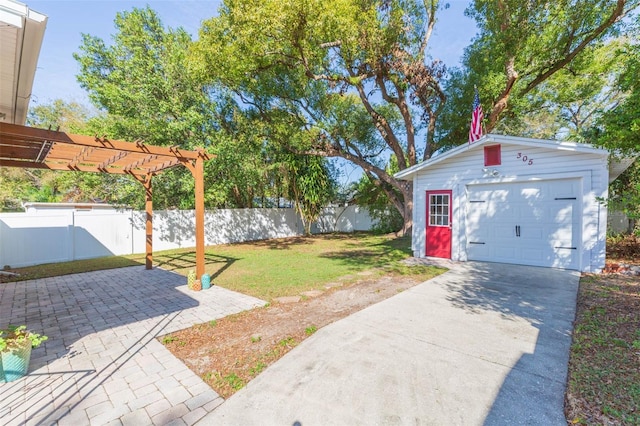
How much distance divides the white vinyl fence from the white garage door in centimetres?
1016

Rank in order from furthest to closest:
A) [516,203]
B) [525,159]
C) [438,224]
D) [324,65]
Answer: [324,65] < [438,224] < [516,203] < [525,159]

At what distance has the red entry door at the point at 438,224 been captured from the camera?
8.20 meters

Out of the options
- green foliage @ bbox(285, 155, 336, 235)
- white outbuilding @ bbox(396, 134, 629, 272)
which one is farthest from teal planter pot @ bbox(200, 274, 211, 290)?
green foliage @ bbox(285, 155, 336, 235)

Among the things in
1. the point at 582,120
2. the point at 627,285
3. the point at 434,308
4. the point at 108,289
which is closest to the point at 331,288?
the point at 434,308

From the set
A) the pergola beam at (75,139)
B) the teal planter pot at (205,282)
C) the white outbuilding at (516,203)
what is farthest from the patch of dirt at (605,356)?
the pergola beam at (75,139)

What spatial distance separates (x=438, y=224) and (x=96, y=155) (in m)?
8.50

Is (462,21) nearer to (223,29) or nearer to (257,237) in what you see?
(223,29)

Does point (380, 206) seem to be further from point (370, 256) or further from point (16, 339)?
point (16, 339)

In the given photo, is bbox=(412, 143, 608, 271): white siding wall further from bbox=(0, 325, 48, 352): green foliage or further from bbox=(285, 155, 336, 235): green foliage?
bbox=(0, 325, 48, 352): green foliage

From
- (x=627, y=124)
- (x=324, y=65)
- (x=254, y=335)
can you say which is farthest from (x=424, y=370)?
(x=324, y=65)

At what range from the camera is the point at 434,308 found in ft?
14.3

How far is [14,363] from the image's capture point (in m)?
2.68

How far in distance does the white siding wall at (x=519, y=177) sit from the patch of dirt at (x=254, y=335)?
3709 mm

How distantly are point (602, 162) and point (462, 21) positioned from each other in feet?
29.0
